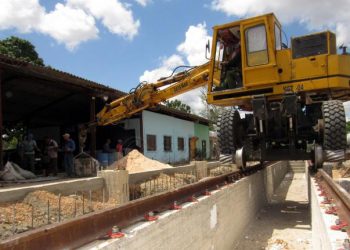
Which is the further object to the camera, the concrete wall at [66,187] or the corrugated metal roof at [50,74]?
the corrugated metal roof at [50,74]

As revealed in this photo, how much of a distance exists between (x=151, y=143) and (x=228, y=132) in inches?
520

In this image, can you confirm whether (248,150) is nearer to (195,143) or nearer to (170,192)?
(170,192)

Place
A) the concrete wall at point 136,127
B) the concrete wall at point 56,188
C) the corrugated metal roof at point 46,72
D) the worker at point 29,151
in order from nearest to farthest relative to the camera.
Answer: the concrete wall at point 56,188 < the corrugated metal roof at point 46,72 < the worker at point 29,151 < the concrete wall at point 136,127

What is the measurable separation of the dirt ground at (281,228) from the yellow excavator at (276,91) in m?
1.69

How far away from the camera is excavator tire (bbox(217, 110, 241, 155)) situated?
10.5m

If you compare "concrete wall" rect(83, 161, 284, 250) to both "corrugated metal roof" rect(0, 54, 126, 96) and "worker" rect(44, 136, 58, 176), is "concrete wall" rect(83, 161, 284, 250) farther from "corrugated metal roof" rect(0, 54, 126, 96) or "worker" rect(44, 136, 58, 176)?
"corrugated metal roof" rect(0, 54, 126, 96)

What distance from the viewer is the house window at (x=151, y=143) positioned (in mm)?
23062

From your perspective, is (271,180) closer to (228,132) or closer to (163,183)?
(163,183)

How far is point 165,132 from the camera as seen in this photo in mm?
25672

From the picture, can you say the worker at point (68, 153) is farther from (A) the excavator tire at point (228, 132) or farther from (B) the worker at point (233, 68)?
(B) the worker at point (233, 68)

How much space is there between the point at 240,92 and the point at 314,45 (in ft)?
6.38

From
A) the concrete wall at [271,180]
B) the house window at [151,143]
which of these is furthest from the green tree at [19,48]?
the concrete wall at [271,180]

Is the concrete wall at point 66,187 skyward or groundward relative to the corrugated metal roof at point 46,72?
groundward

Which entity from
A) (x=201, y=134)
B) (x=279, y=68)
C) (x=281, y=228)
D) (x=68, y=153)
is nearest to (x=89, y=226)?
(x=279, y=68)
